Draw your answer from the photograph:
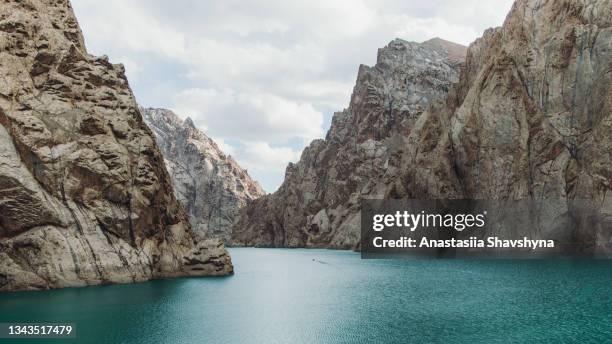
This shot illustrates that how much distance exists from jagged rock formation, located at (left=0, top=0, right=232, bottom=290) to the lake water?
183 inches

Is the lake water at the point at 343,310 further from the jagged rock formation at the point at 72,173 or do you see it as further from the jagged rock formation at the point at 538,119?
the jagged rock formation at the point at 538,119

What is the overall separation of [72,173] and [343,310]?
38623 millimetres

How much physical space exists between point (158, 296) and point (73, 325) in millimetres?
15565

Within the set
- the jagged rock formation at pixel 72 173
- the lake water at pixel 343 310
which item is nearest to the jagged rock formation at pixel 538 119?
the lake water at pixel 343 310

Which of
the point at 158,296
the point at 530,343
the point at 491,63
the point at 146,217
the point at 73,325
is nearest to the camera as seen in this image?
the point at 530,343

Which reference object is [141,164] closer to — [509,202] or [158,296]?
[158,296]

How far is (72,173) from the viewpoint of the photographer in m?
60.2

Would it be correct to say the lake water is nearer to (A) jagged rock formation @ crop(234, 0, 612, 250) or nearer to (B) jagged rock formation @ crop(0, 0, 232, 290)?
(B) jagged rock formation @ crop(0, 0, 232, 290)

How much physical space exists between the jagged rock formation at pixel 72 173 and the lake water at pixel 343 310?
15.2 feet

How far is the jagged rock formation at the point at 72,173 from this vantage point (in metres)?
54.2

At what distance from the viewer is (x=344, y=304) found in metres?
47.7

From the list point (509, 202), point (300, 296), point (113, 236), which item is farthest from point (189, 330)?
point (509, 202)

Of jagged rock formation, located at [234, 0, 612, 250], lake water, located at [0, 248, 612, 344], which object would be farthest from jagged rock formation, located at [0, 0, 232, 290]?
jagged rock formation, located at [234, 0, 612, 250]

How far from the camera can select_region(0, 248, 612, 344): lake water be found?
109 feet
